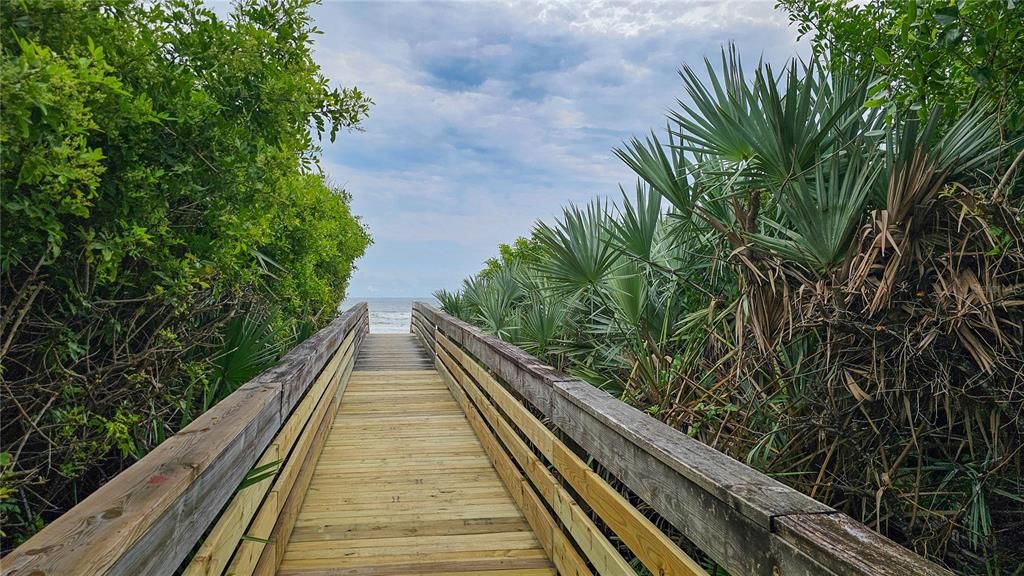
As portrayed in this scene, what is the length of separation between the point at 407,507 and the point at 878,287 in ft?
8.56

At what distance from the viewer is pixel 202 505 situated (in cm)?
140

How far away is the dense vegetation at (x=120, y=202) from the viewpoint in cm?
132

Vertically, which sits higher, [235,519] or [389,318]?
[389,318]

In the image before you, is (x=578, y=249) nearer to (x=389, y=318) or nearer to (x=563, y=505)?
(x=563, y=505)

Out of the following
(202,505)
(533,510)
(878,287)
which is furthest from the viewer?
(533,510)

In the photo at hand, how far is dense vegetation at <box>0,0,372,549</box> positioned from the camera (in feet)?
4.33

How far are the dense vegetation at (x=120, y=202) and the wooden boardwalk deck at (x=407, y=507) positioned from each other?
3.22 feet

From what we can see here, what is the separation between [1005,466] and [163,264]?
2492mm

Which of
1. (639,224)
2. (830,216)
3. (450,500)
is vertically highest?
(639,224)

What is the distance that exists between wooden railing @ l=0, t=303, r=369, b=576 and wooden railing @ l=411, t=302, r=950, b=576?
1.16 m

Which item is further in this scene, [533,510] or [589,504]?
[533,510]

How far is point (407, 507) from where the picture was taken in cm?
309

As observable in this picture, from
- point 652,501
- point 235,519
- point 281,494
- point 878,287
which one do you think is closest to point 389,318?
point 281,494

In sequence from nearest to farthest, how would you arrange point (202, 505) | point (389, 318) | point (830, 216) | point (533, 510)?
point (202, 505) < point (830, 216) < point (533, 510) < point (389, 318)
